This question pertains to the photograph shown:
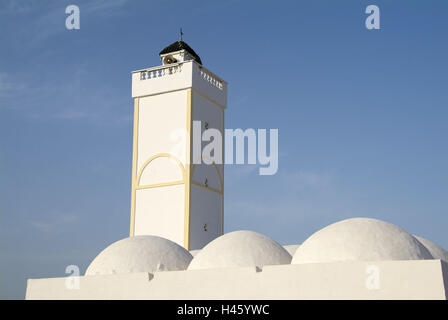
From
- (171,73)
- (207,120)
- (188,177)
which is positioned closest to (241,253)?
(188,177)

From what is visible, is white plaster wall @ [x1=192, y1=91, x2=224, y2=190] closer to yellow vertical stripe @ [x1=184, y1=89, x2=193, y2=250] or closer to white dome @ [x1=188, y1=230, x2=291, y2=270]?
yellow vertical stripe @ [x1=184, y1=89, x2=193, y2=250]

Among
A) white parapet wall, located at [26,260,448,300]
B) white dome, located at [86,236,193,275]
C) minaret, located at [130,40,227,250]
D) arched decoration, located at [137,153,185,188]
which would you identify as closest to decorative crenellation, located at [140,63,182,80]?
minaret, located at [130,40,227,250]

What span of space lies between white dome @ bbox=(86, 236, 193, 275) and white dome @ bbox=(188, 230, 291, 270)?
4.87ft

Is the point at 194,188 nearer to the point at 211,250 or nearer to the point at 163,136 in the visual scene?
the point at 163,136

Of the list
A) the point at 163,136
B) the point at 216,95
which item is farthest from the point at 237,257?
the point at 216,95

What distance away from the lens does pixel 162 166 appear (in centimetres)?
2141

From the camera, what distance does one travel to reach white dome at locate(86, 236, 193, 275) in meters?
15.6

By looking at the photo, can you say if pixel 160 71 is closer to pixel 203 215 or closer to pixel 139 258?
pixel 203 215

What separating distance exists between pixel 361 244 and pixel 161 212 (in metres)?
10.1

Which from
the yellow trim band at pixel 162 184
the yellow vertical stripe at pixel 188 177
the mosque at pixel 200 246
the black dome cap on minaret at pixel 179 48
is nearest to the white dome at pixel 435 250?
the mosque at pixel 200 246
